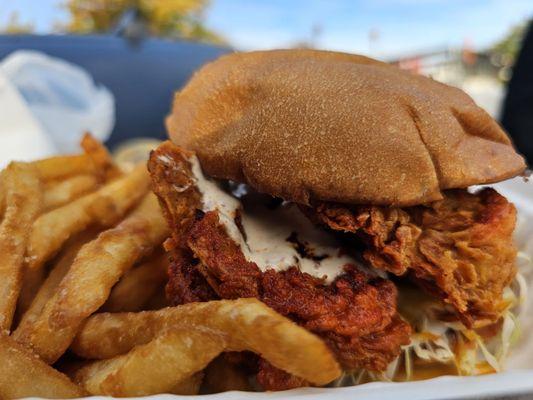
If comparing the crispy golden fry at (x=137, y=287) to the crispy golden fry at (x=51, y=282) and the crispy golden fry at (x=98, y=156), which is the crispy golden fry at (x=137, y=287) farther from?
the crispy golden fry at (x=98, y=156)

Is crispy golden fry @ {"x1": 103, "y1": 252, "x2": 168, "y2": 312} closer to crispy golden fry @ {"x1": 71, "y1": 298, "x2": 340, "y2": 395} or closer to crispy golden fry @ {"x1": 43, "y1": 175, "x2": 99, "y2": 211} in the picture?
crispy golden fry @ {"x1": 71, "y1": 298, "x2": 340, "y2": 395}

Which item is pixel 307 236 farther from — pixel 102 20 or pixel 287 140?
pixel 102 20

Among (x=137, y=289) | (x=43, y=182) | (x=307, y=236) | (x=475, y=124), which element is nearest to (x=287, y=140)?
(x=307, y=236)

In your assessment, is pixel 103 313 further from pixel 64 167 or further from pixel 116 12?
pixel 116 12

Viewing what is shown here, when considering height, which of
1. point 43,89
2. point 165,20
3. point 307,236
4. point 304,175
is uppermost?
point 304,175

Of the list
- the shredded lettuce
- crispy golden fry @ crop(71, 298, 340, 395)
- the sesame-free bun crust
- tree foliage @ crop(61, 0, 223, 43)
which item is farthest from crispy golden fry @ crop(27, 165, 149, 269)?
tree foliage @ crop(61, 0, 223, 43)

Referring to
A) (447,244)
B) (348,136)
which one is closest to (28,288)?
(348,136)
